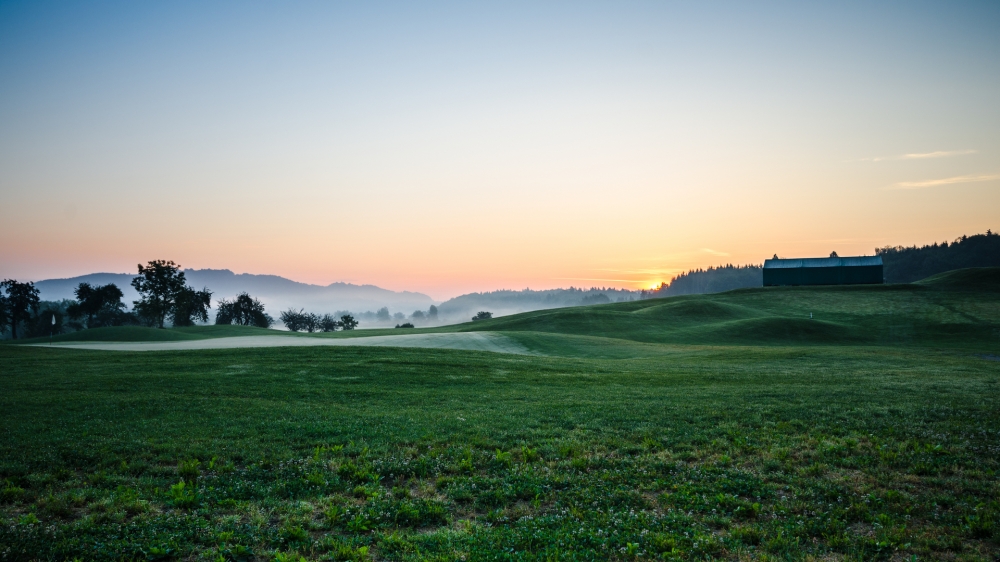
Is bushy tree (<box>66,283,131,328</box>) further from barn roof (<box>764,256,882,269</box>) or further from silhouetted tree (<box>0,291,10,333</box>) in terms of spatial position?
barn roof (<box>764,256,882,269</box>)

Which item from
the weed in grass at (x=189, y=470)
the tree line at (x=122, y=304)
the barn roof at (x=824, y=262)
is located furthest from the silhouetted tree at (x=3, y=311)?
the barn roof at (x=824, y=262)

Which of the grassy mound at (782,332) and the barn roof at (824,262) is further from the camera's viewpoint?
the barn roof at (824,262)

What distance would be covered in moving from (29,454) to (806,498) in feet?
61.4

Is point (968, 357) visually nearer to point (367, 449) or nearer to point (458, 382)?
point (458, 382)

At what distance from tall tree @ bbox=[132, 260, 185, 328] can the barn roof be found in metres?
141

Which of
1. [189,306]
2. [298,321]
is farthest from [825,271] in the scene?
[189,306]

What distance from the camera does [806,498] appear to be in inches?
398

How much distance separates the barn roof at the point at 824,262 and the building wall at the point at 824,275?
36.0 inches

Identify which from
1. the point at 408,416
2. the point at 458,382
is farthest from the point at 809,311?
the point at 408,416

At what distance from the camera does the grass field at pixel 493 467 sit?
838 centimetres

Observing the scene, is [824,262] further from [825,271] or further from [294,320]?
[294,320]

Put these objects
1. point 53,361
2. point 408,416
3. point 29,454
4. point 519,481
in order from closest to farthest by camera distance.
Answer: point 519,481 < point 29,454 < point 408,416 < point 53,361

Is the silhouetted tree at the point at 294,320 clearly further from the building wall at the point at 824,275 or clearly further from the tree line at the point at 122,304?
the building wall at the point at 824,275

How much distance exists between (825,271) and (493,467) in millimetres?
127847
